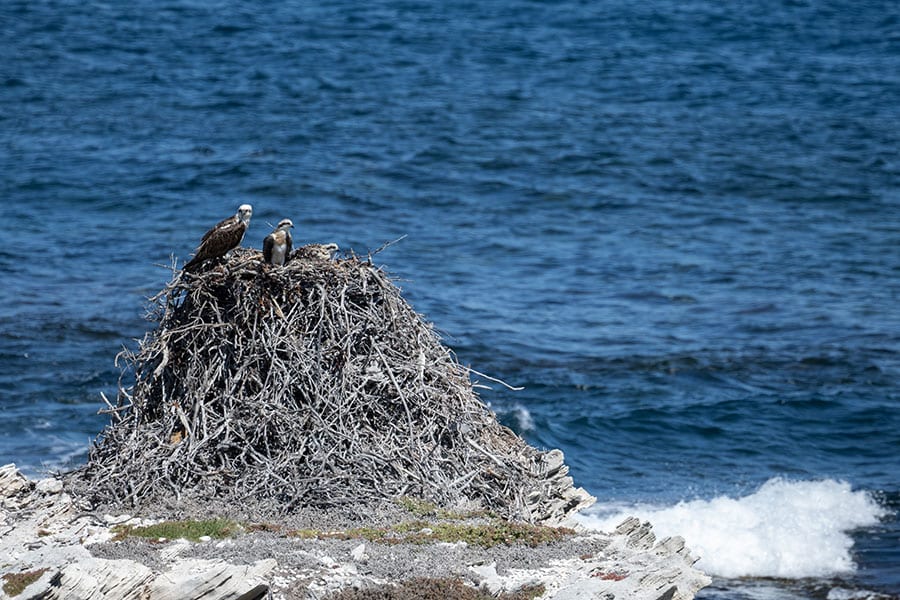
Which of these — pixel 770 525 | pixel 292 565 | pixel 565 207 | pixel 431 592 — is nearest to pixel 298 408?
pixel 292 565

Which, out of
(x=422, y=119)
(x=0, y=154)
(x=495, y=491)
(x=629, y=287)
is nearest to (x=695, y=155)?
(x=422, y=119)

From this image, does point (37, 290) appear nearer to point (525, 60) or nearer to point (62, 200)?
point (62, 200)

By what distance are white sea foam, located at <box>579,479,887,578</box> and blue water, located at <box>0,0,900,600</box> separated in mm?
65

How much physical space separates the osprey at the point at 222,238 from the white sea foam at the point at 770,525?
825 cm

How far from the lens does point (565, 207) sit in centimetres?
3797

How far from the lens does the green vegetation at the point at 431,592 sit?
438 inches

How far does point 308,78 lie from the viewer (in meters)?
49.3

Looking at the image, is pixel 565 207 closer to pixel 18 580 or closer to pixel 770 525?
pixel 770 525

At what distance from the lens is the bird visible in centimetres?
1358

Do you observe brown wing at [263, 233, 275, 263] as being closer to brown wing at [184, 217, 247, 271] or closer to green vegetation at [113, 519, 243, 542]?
brown wing at [184, 217, 247, 271]

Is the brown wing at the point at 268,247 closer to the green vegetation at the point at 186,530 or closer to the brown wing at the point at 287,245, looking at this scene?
the brown wing at the point at 287,245

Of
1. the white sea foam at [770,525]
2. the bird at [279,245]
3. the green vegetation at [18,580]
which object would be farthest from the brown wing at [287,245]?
the white sea foam at [770,525]

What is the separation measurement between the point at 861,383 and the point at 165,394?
53.2 feet

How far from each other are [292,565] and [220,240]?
372 cm
